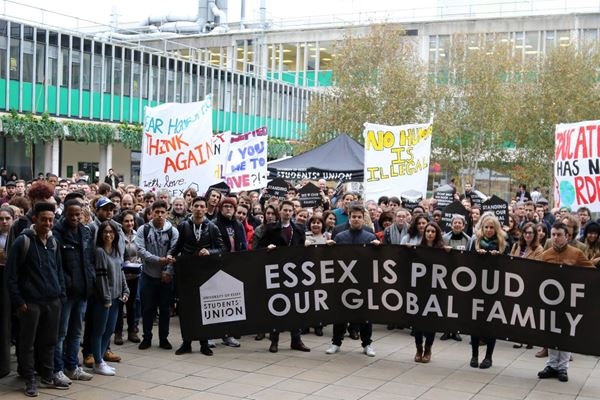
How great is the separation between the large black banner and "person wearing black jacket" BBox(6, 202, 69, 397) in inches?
78.1

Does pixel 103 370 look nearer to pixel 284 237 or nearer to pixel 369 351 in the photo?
pixel 284 237

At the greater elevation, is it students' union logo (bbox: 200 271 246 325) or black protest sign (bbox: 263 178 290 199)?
black protest sign (bbox: 263 178 290 199)

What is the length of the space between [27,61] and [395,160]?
25.8 metres

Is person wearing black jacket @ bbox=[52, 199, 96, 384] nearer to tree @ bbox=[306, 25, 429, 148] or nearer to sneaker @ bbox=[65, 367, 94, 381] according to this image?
sneaker @ bbox=[65, 367, 94, 381]

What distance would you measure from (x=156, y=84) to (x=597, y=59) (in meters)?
23.3

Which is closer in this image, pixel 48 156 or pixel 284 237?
pixel 284 237

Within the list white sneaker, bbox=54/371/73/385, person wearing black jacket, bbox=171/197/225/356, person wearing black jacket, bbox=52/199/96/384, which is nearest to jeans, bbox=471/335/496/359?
person wearing black jacket, bbox=171/197/225/356

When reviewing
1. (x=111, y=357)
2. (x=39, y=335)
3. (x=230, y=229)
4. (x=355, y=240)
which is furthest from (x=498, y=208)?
(x=39, y=335)

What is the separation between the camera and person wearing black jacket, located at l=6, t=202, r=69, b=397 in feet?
24.3

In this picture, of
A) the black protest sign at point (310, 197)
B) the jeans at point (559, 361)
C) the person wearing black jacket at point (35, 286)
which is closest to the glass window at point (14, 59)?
the black protest sign at point (310, 197)

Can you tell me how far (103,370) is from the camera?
8.45 m

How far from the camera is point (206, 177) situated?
1548cm

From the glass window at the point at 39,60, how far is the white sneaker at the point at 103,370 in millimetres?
31966

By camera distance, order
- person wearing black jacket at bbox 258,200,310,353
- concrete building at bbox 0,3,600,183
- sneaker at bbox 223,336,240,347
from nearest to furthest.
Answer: person wearing black jacket at bbox 258,200,310,353
sneaker at bbox 223,336,240,347
concrete building at bbox 0,3,600,183
